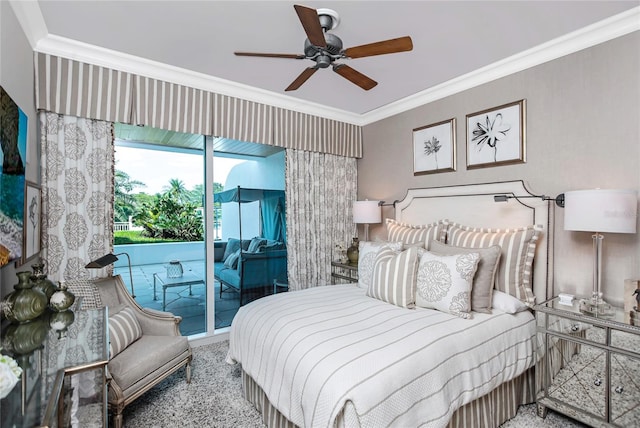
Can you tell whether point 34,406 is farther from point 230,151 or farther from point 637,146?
point 637,146

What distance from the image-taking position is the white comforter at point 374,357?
141 cm

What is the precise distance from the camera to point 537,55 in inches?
102

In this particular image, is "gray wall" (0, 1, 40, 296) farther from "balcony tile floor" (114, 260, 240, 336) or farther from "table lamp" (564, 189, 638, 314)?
"table lamp" (564, 189, 638, 314)

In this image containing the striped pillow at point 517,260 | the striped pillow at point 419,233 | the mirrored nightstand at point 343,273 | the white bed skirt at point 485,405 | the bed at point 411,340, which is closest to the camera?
the bed at point 411,340

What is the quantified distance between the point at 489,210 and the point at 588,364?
4.49 ft

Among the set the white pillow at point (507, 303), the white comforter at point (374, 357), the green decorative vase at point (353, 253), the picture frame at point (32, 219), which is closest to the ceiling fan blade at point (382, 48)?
the white comforter at point (374, 357)

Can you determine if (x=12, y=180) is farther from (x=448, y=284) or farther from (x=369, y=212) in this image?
(x=369, y=212)

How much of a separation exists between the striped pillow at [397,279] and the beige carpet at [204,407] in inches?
39.7

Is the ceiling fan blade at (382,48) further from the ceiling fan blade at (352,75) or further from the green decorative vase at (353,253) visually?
the green decorative vase at (353,253)

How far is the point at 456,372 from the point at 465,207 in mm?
1814

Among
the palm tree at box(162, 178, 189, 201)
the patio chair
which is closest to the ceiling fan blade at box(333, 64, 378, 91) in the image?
the palm tree at box(162, 178, 189, 201)

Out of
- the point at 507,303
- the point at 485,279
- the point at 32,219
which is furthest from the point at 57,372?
the point at 507,303

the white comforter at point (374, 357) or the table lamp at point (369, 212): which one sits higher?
the table lamp at point (369, 212)

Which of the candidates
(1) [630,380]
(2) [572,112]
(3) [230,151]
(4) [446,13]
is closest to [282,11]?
(4) [446,13]
